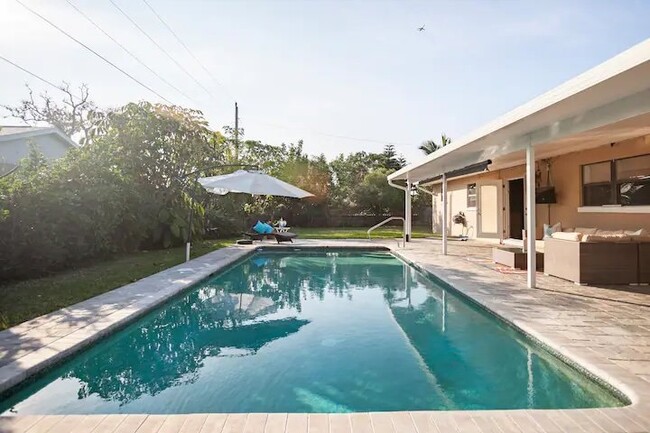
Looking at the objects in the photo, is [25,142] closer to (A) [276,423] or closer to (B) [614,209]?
(A) [276,423]

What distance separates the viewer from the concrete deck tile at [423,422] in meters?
2.79

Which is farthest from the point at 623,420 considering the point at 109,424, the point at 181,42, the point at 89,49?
the point at 181,42

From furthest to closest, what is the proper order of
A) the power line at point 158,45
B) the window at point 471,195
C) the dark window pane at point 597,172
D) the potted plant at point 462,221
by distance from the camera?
the potted plant at point 462,221 → the window at point 471,195 → the power line at point 158,45 → the dark window pane at point 597,172

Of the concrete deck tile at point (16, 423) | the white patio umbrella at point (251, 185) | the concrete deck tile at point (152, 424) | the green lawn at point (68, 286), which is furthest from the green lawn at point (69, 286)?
the concrete deck tile at point (152, 424)

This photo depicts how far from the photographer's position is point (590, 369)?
3.76 m

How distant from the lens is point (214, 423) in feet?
9.49

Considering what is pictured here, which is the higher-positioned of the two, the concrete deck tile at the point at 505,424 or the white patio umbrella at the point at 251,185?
the white patio umbrella at the point at 251,185

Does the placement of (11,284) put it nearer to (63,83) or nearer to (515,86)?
(515,86)

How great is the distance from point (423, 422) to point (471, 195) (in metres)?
17.0

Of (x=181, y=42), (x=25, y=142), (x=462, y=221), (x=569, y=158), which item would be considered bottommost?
(x=462, y=221)

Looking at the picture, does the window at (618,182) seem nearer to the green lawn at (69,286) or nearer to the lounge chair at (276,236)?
the lounge chair at (276,236)

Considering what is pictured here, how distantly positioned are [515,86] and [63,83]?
1126 inches

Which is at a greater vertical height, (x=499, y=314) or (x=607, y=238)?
(x=607, y=238)

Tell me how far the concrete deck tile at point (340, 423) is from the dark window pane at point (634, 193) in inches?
359
